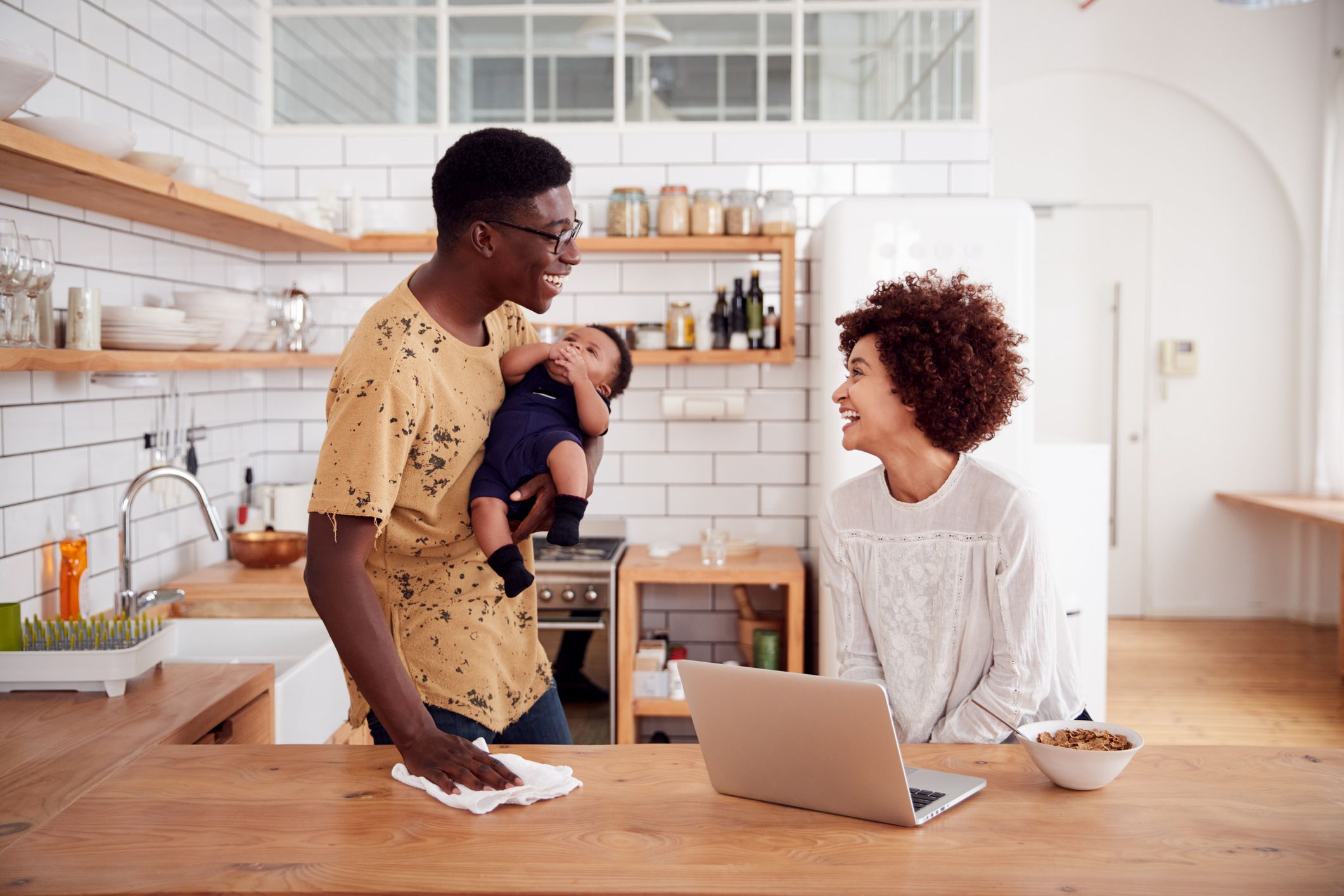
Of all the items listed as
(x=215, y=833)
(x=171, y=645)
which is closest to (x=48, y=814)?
(x=215, y=833)

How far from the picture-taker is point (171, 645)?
7.68 ft

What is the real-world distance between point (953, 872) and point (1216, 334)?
5.71 meters

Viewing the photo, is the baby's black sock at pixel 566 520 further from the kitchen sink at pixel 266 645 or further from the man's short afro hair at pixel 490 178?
the kitchen sink at pixel 266 645

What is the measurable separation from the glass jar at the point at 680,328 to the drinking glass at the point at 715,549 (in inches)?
27.0

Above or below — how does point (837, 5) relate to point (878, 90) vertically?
above

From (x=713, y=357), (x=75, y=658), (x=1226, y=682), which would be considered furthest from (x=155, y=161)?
(x=1226, y=682)

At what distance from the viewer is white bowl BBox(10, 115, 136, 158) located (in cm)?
219

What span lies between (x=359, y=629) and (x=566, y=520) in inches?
20.7

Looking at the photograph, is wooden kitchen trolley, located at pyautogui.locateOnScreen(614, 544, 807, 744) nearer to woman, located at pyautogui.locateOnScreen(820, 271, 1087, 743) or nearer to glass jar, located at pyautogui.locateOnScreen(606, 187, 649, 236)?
glass jar, located at pyautogui.locateOnScreen(606, 187, 649, 236)

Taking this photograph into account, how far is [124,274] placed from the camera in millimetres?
2945

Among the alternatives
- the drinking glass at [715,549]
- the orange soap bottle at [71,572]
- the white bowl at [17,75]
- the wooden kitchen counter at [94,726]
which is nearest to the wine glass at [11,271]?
the white bowl at [17,75]

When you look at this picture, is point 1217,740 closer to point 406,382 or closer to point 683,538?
point 683,538

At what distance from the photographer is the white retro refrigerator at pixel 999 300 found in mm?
3354

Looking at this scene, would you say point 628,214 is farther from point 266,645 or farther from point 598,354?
point 266,645
